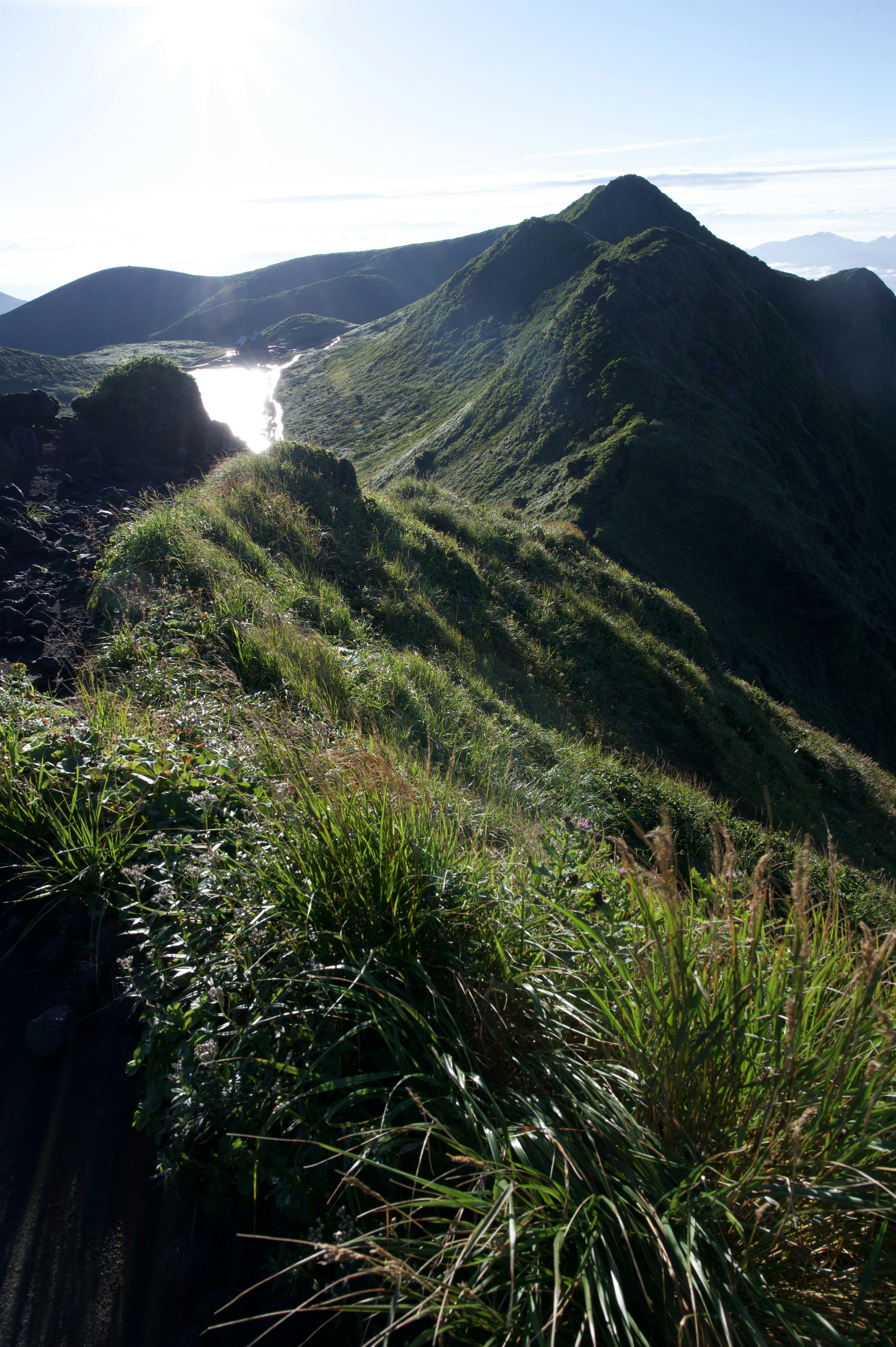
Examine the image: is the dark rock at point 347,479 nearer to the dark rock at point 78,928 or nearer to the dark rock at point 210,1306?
the dark rock at point 78,928

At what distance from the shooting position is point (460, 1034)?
6.17 feet

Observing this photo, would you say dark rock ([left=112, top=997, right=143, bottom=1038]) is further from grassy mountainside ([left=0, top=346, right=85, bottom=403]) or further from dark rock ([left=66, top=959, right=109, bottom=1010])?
grassy mountainside ([left=0, top=346, right=85, bottom=403])

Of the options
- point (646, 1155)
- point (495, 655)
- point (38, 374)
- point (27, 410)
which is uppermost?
point (38, 374)

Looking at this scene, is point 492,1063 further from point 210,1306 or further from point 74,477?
point 74,477

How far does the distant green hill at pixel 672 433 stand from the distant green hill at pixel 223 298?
2713 inches

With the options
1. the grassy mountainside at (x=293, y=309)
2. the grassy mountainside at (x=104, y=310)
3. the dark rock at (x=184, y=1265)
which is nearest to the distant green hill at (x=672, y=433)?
the dark rock at (x=184, y=1265)

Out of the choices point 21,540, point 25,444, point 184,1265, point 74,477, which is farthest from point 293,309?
point 184,1265

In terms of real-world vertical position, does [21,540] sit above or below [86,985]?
above

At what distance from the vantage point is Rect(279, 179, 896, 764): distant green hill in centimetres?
3091

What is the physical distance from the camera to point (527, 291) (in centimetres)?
5209

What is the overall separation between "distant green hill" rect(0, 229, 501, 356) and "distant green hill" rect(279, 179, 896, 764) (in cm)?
6892

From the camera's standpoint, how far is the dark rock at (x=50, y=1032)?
7.61 feet

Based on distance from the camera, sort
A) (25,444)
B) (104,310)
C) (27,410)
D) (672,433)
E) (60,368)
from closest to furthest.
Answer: (25,444)
(27,410)
(672,433)
(60,368)
(104,310)

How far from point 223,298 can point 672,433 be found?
432ft
